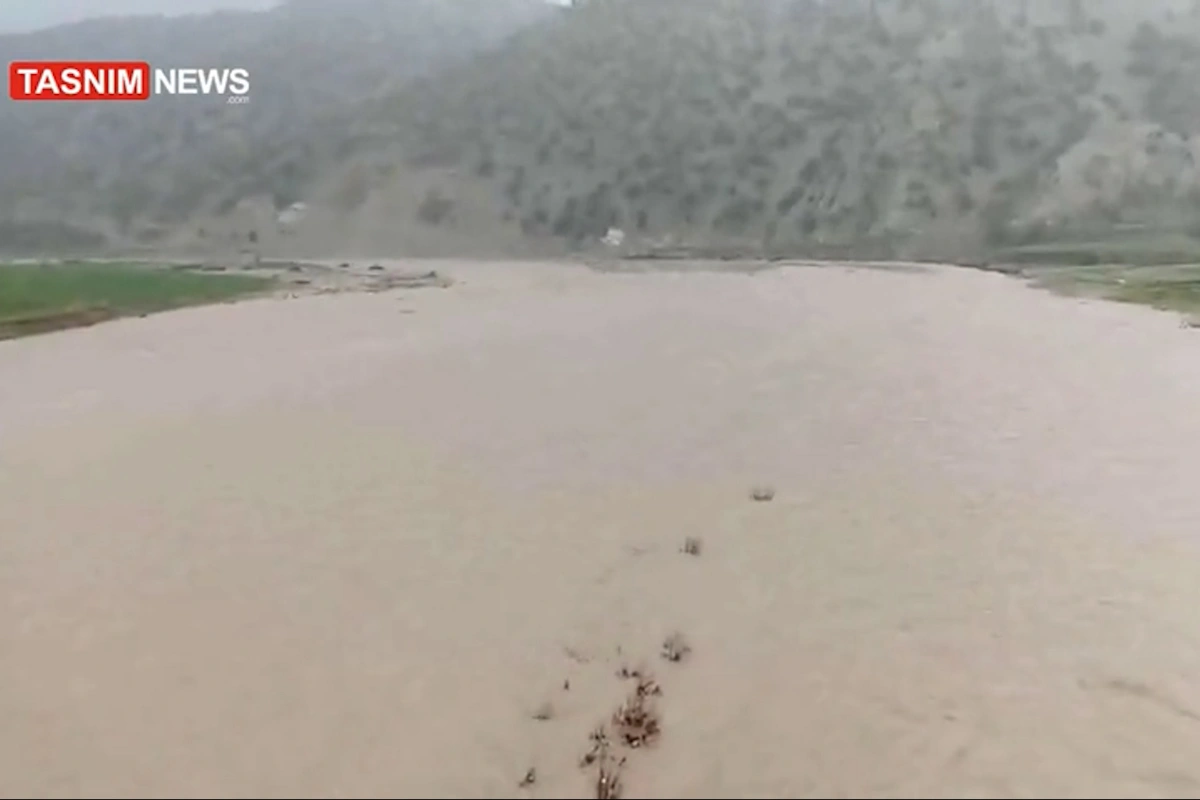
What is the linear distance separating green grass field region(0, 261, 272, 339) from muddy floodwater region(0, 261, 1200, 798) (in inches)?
297

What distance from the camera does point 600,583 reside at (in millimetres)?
6191

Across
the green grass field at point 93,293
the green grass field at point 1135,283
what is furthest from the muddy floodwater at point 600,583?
the green grass field at point 1135,283

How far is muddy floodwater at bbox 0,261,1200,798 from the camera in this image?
13.9 ft

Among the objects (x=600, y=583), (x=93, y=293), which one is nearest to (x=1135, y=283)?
(x=600, y=583)

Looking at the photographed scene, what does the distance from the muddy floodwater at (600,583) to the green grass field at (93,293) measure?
7556mm

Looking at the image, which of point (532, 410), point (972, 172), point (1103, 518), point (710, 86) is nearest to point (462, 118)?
point (710, 86)

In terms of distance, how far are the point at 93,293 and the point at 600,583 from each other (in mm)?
21955

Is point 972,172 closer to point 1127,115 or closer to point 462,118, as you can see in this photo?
point 1127,115

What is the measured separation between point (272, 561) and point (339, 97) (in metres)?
73.8

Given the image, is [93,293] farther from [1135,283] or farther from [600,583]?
[1135,283]

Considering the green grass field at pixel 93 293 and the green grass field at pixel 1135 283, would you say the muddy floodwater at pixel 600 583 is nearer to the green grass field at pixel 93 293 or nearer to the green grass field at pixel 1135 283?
the green grass field at pixel 93 293

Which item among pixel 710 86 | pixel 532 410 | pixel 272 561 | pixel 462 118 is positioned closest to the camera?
pixel 272 561

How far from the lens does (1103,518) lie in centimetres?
765

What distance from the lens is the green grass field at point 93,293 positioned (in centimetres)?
2045
